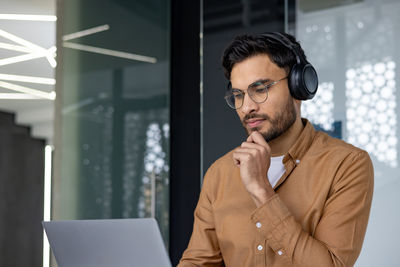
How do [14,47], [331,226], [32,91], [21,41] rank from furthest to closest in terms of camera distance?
[32,91], [21,41], [14,47], [331,226]

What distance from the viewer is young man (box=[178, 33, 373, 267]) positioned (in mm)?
1367

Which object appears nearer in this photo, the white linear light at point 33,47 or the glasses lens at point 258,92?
the glasses lens at point 258,92

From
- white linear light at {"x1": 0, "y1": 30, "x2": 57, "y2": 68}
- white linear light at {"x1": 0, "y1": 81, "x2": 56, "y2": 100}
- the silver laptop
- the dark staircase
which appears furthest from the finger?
the dark staircase

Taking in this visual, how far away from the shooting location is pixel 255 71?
1.60 metres

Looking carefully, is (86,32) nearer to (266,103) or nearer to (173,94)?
(173,94)

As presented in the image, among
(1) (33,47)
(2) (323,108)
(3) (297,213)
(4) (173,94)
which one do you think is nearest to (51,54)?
(1) (33,47)

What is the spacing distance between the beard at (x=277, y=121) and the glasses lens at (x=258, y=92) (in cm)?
5

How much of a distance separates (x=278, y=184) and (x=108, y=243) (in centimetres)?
59

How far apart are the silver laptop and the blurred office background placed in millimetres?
1893

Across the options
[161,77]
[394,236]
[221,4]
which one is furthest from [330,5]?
[394,236]

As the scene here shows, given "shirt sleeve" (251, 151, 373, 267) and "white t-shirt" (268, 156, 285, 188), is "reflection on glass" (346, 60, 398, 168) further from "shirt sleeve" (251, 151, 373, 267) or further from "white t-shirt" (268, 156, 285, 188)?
"shirt sleeve" (251, 151, 373, 267)

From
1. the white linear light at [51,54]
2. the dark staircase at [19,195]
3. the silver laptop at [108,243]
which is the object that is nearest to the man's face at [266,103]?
the silver laptop at [108,243]

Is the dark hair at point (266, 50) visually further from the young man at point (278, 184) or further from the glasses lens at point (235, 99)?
the glasses lens at point (235, 99)

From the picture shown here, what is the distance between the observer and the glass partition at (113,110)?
3.16 metres
